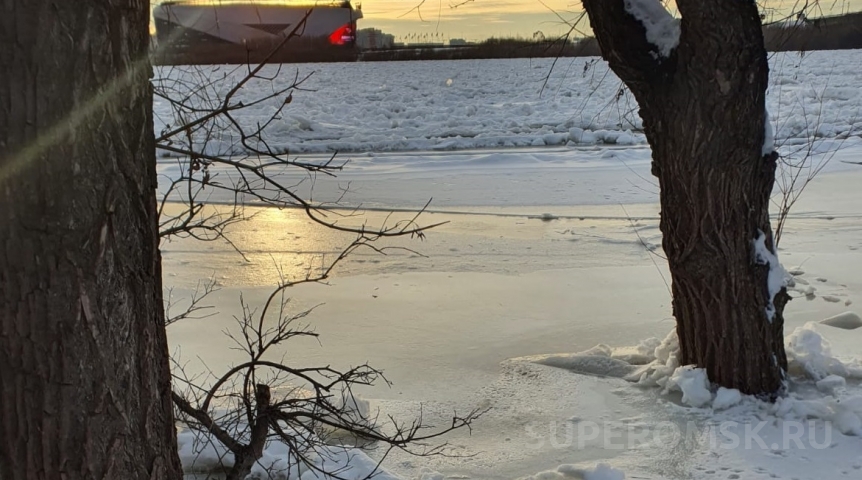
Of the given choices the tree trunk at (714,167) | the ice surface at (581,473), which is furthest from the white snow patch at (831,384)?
the ice surface at (581,473)

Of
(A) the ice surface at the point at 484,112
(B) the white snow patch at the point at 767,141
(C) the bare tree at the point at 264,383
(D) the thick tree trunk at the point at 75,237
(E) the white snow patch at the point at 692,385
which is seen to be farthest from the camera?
(A) the ice surface at the point at 484,112

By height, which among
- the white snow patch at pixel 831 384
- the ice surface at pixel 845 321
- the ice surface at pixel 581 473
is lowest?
the ice surface at pixel 581 473

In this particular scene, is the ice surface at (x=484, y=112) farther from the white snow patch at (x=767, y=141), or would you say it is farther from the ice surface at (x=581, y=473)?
the ice surface at (x=581, y=473)

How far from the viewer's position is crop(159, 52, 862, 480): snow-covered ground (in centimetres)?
317

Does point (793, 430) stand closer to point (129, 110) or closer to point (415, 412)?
point (415, 412)

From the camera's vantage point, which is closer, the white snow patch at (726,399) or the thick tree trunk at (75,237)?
the thick tree trunk at (75,237)

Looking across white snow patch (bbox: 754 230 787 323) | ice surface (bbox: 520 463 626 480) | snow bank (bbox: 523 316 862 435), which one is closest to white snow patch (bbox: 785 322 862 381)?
snow bank (bbox: 523 316 862 435)

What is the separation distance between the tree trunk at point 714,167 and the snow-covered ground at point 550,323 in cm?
25

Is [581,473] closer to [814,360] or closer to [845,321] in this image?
[814,360]

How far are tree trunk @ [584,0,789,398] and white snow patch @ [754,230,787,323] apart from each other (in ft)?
0.04

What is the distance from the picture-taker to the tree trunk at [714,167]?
3.14 metres

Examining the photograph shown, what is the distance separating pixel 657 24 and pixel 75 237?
104 inches

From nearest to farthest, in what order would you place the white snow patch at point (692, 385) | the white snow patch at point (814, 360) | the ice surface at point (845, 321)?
the white snow patch at point (692, 385)
the white snow patch at point (814, 360)
the ice surface at point (845, 321)

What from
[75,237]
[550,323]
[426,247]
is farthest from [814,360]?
[75,237]
